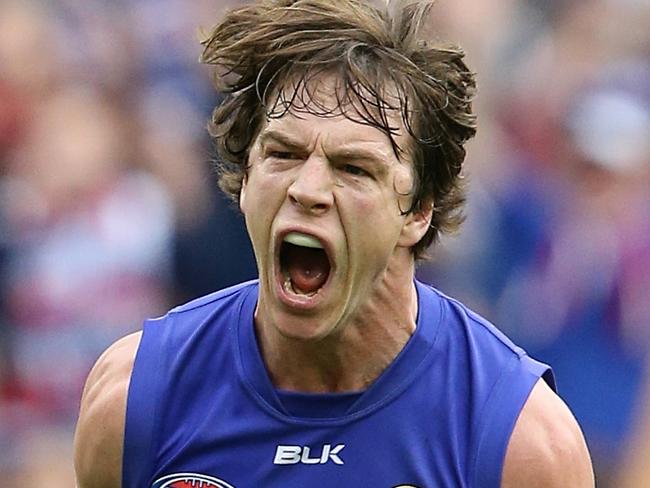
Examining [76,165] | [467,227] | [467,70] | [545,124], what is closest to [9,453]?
[76,165]

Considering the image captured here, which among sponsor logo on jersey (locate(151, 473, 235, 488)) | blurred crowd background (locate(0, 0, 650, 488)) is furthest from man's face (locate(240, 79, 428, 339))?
blurred crowd background (locate(0, 0, 650, 488))

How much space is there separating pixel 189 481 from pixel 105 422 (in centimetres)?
27

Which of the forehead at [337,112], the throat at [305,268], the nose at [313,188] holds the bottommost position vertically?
the throat at [305,268]

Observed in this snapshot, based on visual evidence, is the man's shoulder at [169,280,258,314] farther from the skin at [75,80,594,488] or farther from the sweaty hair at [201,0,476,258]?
the sweaty hair at [201,0,476,258]

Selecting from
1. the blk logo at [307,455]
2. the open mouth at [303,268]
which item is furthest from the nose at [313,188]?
the blk logo at [307,455]

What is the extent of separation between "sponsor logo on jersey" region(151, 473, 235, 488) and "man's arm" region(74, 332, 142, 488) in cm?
15

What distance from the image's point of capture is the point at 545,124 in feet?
23.3

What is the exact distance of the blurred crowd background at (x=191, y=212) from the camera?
21.8 feet

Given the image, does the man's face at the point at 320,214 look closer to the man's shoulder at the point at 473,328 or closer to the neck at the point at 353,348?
the neck at the point at 353,348

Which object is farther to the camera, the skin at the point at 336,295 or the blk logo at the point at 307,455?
the blk logo at the point at 307,455

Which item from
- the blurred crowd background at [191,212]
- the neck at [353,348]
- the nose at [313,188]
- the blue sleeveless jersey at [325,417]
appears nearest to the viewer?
the nose at [313,188]

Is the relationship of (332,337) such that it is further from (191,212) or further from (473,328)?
(191,212)

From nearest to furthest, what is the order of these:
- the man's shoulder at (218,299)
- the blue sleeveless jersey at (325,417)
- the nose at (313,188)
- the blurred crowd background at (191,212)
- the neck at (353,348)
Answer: the nose at (313,188), the blue sleeveless jersey at (325,417), the neck at (353,348), the man's shoulder at (218,299), the blurred crowd background at (191,212)

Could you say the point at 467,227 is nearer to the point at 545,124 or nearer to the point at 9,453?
the point at 545,124
